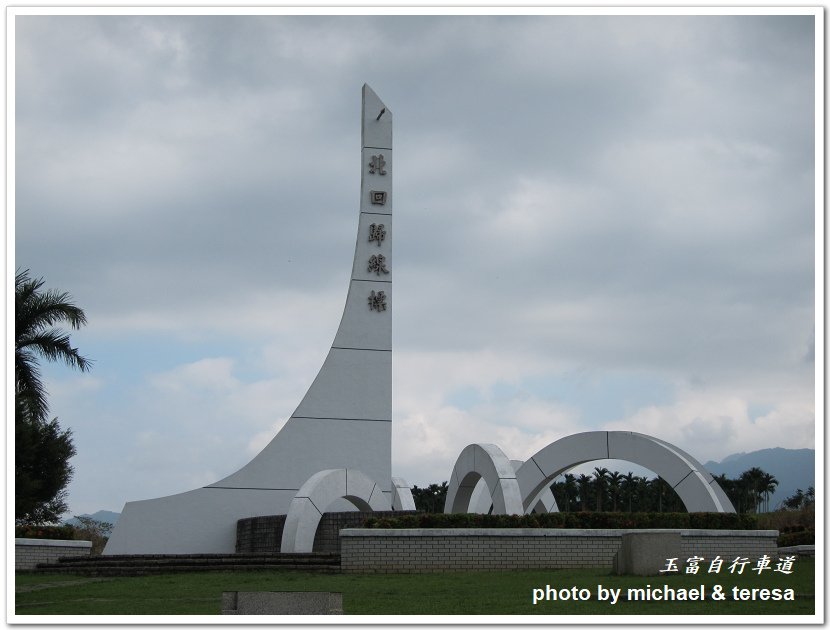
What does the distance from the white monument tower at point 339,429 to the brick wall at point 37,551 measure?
216 cm

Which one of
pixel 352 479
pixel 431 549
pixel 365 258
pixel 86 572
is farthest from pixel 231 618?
pixel 365 258

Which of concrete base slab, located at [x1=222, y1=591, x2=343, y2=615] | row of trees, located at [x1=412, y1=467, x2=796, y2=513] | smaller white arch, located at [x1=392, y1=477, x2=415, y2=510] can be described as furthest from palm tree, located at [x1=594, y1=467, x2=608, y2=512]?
concrete base slab, located at [x1=222, y1=591, x2=343, y2=615]

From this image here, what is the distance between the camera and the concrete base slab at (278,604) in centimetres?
866

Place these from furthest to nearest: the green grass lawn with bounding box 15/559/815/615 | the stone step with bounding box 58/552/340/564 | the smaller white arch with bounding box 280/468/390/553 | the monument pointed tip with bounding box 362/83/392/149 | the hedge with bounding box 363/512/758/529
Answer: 1. the monument pointed tip with bounding box 362/83/392/149
2. the smaller white arch with bounding box 280/468/390/553
3. the stone step with bounding box 58/552/340/564
4. the hedge with bounding box 363/512/758/529
5. the green grass lawn with bounding box 15/559/815/615

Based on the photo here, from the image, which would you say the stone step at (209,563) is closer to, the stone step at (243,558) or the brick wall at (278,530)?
the stone step at (243,558)

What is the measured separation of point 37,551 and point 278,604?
1241 cm

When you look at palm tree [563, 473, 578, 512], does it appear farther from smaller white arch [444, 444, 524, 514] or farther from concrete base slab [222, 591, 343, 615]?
concrete base slab [222, 591, 343, 615]

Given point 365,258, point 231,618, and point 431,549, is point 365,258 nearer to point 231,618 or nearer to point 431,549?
point 431,549

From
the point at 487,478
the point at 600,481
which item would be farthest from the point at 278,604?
the point at 600,481

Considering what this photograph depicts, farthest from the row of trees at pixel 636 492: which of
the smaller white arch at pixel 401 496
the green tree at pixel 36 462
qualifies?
the green tree at pixel 36 462

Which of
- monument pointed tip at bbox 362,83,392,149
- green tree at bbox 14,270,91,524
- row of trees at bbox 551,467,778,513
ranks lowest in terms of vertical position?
row of trees at bbox 551,467,778,513

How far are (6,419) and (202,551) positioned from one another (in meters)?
14.0

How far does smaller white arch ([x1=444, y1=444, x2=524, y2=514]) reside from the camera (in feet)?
58.8

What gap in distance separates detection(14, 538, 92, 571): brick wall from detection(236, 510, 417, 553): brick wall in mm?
3849
